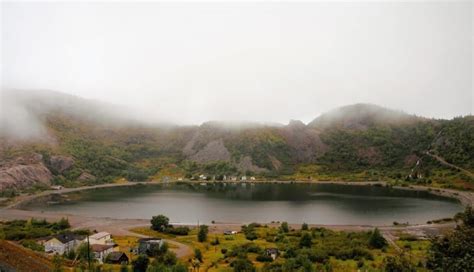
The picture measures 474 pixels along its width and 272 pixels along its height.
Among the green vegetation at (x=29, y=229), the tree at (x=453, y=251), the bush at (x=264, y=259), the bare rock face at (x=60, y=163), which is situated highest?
the bare rock face at (x=60, y=163)

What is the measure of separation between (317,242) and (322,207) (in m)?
45.0

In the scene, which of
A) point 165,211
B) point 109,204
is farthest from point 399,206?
point 109,204

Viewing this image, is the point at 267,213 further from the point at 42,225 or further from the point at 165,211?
the point at 42,225

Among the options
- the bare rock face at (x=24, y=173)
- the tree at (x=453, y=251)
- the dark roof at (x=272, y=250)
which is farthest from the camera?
the bare rock face at (x=24, y=173)

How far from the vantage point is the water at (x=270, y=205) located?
98.2 metres

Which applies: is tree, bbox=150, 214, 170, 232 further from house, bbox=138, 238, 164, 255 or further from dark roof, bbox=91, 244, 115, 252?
dark roof, bbox=91, 244, 115, 252

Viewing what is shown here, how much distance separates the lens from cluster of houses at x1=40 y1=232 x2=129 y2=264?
57.0 metres

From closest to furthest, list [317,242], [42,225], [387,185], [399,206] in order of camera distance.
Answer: [317,242]
[42,225]
[399,206]
[387,185]

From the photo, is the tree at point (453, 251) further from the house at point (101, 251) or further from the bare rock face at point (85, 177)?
the bare rock face at point (85, 177)

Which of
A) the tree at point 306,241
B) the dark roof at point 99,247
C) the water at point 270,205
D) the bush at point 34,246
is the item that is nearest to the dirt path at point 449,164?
the water at point 270,205

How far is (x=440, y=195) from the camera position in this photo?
136m

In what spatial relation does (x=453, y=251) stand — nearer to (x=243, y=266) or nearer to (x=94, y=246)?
(x=243, y=266)

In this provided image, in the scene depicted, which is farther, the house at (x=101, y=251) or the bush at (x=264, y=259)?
the house at (x=101, y=251)

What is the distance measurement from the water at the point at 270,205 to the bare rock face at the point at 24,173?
2535 centimetres
